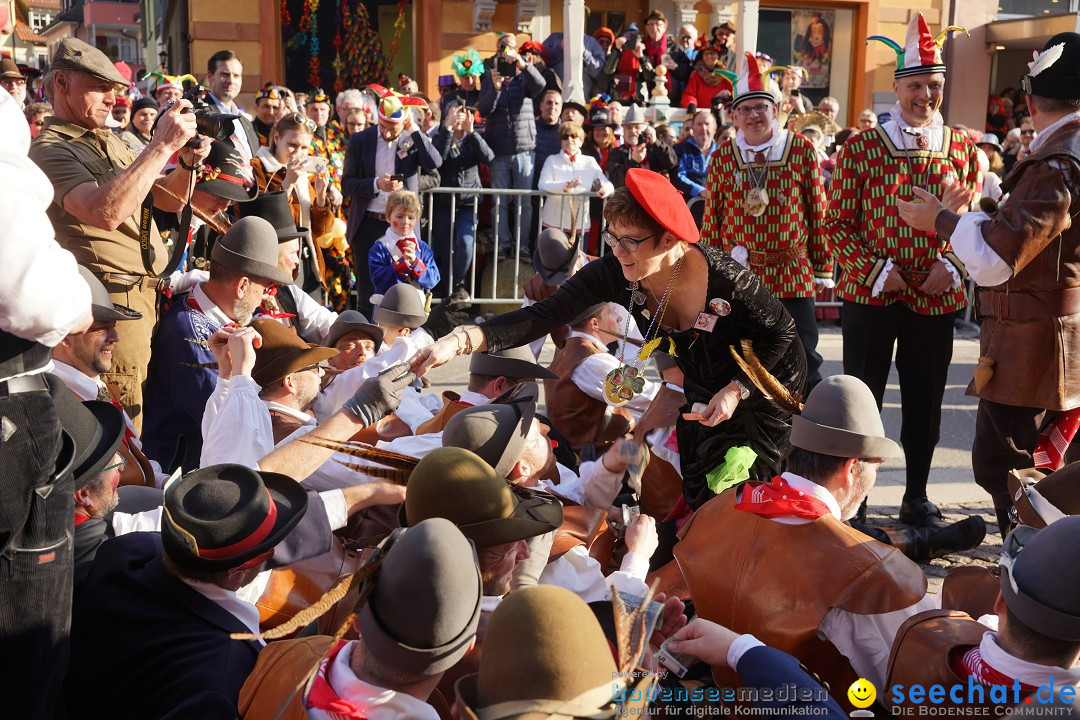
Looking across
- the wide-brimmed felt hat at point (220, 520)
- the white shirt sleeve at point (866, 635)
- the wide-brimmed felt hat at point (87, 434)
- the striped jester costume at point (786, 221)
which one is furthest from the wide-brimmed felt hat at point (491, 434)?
the striped jester costume at point (786, 221)

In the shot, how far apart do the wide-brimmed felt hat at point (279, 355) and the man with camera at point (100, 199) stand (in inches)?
22.5

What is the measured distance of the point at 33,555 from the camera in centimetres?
216

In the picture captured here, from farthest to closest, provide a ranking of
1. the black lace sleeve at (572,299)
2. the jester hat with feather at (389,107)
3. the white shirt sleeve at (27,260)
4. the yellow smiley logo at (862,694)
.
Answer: the jester hat with feather at (389,107) < the black lace sleeve at (572,299) < the yellow smiley logo at (862,694) < the white shirt sleeve at (27,260)

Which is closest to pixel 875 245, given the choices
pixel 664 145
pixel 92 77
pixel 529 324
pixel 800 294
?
pixel 800 294

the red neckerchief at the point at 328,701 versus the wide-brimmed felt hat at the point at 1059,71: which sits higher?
the wide-brimmed felt hat at the point at 1059,71

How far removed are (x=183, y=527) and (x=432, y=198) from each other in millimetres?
6815

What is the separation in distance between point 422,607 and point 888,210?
3825mm

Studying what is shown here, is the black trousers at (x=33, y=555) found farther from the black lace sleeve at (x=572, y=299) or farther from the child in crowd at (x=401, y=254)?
the child in crowd at (x=401, y=254)

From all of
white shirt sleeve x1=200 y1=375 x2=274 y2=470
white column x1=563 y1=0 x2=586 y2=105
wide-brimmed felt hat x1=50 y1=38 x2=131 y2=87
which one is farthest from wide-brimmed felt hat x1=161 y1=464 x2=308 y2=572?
white column x1=563 y1=0 x2=586 y2=105

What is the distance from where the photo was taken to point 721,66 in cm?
1316

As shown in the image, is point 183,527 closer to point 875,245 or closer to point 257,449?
point 257,449

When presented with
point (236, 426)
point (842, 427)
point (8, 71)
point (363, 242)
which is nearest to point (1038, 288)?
point (842, 427)

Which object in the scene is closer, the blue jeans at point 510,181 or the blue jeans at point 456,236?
the blue jeans at point 456,236

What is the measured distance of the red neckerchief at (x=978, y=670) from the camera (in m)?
2.03
